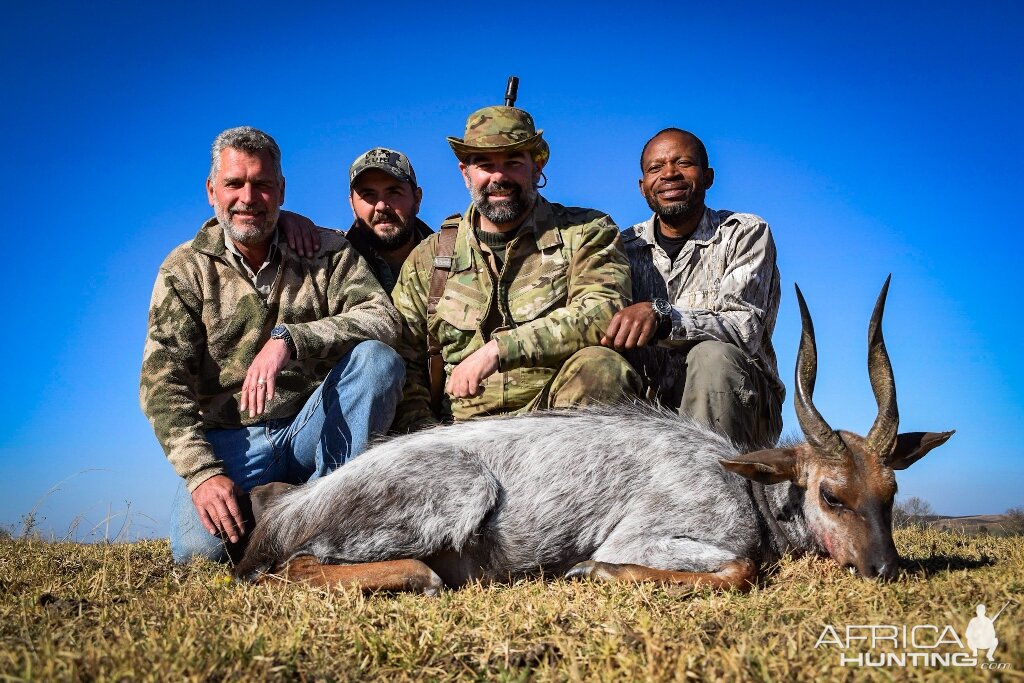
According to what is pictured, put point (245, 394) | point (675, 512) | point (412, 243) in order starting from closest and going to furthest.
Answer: point (675, 512), point (245, 394), point (412, 243)

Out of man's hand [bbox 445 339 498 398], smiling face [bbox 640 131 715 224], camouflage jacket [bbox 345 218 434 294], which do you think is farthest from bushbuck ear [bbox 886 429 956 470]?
camouflage jacket [bbox 345 218 434 294]

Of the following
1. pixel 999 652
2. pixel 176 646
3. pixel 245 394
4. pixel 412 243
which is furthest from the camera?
pixel 412 243

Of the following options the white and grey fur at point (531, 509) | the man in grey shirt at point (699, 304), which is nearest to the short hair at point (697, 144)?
the man in grey shirt at point (699, 304)

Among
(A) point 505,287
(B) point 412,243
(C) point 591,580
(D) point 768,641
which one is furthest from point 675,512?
(B) point 412,243

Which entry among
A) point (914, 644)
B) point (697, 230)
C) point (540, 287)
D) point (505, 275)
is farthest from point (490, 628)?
point (697, 230)

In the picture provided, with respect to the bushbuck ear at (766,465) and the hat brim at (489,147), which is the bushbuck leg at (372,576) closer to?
the bushbuck ear at (766,465)

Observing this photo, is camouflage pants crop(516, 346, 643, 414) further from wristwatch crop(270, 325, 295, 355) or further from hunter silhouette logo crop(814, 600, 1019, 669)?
hunter silhouette logo crop(814, 600, 1019, 669)

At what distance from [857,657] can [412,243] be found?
20.8 ft

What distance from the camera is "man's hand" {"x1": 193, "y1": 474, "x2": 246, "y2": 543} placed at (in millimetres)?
5172

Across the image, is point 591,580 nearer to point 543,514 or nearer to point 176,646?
point 543,514

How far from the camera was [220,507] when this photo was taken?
518cm

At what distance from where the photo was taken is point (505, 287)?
6773 mm

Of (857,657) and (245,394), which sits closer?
(857,657)

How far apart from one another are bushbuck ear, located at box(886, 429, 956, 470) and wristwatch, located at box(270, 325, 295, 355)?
4.27m
